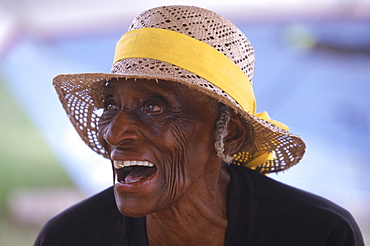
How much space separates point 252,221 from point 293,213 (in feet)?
0.62

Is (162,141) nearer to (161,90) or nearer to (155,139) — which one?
(155,139)

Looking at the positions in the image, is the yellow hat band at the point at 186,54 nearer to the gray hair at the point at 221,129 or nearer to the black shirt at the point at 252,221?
the gray hair at the point at 221,129

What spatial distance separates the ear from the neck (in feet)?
0.43

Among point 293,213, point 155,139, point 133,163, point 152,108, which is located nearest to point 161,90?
point 152,108

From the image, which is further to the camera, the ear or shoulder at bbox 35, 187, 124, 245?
shoulder at bbox 35, 187, 124, 245

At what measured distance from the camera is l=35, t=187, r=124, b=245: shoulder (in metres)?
2.19

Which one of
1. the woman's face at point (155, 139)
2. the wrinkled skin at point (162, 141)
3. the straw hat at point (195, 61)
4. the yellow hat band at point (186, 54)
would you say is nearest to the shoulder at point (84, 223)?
the wrinkled skin at point (162, 141)

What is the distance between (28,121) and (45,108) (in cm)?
24

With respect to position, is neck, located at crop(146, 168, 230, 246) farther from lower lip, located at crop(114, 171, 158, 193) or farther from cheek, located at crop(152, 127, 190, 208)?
lower lip, located at crop(114, 171, 158, 193)

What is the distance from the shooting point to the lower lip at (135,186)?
1.73 meters

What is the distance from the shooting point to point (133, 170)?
1.83m

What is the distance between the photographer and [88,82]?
2086 mm

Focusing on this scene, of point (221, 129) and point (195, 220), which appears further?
point (195, 220)

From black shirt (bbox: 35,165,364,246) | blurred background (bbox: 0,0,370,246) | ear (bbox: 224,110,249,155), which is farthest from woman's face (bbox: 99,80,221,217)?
blurred background (bbox: 0,0,370,246)
